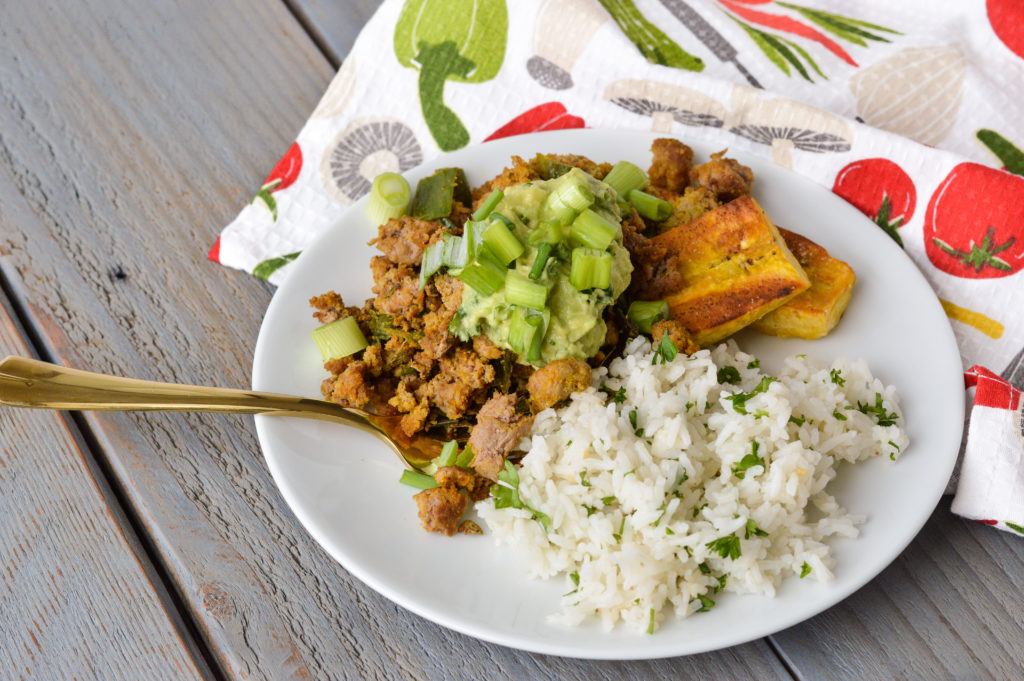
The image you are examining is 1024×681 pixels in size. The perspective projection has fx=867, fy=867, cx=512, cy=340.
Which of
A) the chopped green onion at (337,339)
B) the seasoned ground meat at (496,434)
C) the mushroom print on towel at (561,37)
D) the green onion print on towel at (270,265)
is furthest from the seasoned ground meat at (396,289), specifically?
the mushroom print on towel at (561,37)

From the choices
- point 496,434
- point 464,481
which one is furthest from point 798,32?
point 464,481

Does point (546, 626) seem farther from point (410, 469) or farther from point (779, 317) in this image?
point (779, 317)

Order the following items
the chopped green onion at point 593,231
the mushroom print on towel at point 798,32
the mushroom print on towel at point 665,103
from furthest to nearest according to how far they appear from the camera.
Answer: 1. the mushroom print on towel at point 798,32
2. the mushroom print on towel at point 665,103
3. the chopped green onion at point 593,231

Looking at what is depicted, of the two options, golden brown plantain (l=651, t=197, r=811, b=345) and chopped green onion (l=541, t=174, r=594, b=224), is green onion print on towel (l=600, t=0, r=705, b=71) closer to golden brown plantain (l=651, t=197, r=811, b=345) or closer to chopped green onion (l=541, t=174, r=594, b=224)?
golden brown plantain (l=651, t=197, r=811, b=345)

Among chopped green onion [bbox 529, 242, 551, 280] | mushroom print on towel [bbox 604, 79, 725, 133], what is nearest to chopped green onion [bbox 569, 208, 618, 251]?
chopped green onion [bbox 529, 242, 551, 280]

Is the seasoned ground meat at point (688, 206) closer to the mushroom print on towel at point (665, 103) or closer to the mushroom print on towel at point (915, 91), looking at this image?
the mushroom print on towel at point (665, 103)

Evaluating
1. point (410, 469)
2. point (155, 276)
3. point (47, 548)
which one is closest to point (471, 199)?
point (410, 469)
